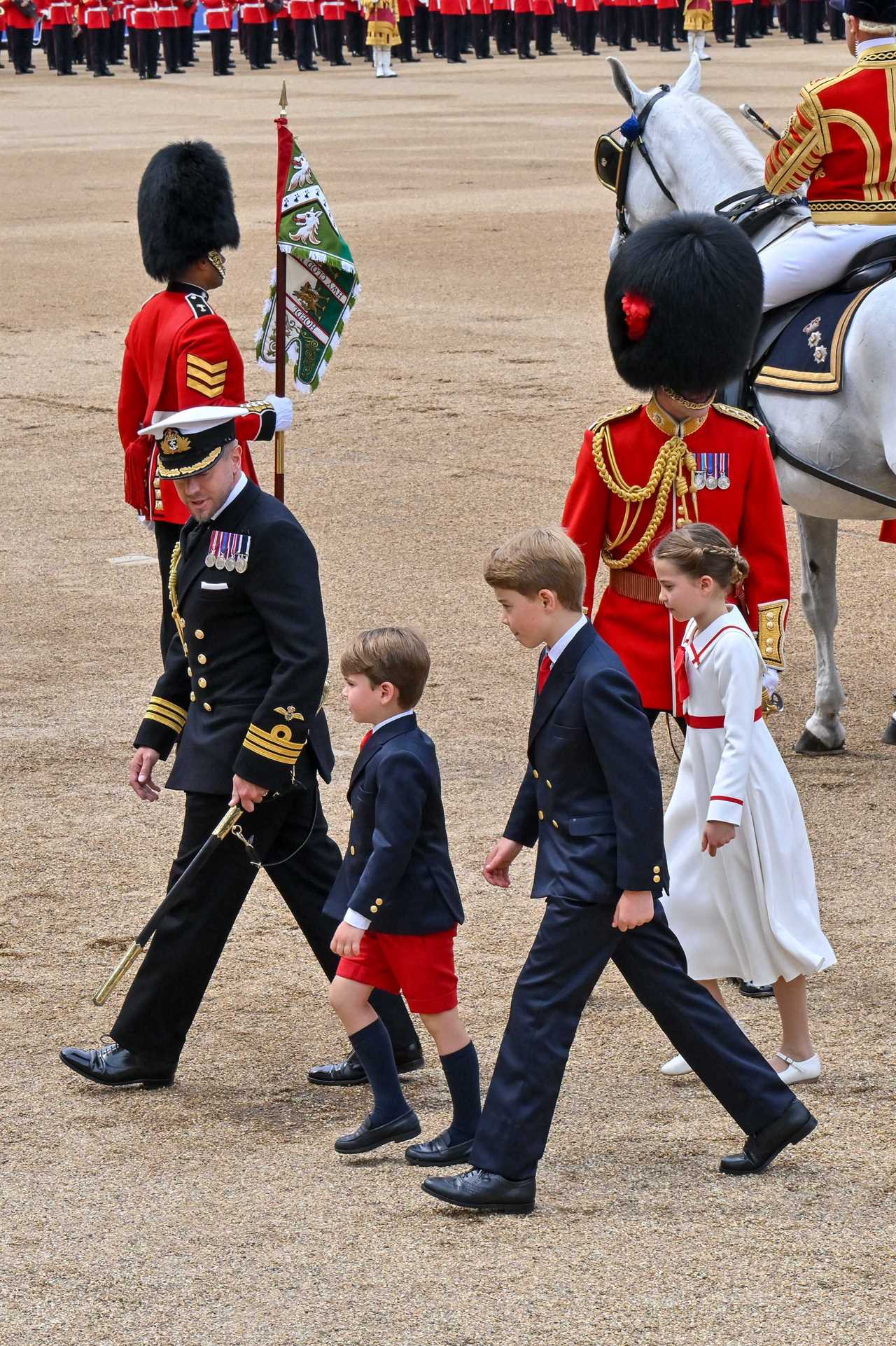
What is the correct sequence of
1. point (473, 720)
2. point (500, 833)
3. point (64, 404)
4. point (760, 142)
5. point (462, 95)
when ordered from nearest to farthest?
point (500, 833)
point (473, 720)
point (64, 404)
point (760, 142)
point (462, 95)

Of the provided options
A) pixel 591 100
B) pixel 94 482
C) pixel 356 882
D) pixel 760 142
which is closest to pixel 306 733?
pixel 356 882

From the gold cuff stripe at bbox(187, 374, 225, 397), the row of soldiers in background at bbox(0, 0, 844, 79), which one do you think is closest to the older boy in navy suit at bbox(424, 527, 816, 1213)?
the gold cuff stripe at bbox(187, 374, 225, 397)

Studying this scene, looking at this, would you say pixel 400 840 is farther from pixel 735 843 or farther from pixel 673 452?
pixel 673 452

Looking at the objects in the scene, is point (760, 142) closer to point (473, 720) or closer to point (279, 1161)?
point (473, 720)

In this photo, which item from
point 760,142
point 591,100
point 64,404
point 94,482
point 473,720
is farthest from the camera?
point 591,100

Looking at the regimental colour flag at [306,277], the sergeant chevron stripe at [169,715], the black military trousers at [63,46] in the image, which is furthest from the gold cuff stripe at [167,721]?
the black military trousers at [63,46]

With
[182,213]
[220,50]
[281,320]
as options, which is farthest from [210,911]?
[220,50]

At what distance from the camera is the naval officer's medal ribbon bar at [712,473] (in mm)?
4277

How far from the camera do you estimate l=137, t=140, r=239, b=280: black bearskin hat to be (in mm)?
5738

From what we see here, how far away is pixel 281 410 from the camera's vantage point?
502cm

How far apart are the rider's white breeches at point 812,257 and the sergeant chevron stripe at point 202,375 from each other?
5.17ft

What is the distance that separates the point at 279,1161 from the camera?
372 centimetres

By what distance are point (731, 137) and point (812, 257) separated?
2.22ft

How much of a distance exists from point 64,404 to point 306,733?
7170 millimetres
